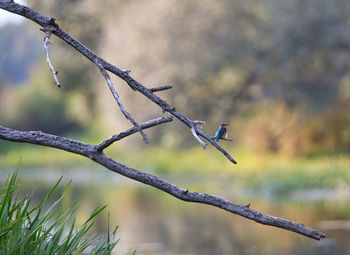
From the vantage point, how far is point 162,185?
3.34m

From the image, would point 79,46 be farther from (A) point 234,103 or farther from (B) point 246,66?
(A) point 234,103

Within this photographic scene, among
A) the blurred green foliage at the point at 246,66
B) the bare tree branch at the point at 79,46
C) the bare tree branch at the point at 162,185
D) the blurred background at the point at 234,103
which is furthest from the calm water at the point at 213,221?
the bare tree branch at the point at 79,46

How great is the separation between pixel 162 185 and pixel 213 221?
11.0 meters

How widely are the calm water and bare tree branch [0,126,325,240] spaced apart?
425cm

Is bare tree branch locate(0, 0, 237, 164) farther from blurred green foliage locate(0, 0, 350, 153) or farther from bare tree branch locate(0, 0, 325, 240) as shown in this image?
blurred green foliage locate(0, 0, 350, 153)

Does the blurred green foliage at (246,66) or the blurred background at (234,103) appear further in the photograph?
the blurred green foliage at (246,66)

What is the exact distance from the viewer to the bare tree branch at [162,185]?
10.8 feet

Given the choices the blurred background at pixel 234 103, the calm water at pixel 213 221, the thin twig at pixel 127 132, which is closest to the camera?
the thin twig at pixel 127 132

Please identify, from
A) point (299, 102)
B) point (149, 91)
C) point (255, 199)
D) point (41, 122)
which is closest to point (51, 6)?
point (299, 102)

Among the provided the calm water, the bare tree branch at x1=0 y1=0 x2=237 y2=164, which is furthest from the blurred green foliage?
the bare tree branch at x1=0 y1=0 x2=237 y2=164

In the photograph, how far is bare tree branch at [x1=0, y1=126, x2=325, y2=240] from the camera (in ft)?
10.8

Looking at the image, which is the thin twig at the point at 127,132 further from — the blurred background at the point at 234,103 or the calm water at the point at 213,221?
the blurred background at the point at 234,103

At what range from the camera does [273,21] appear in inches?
810

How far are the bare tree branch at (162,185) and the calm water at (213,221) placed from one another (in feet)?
14.0
